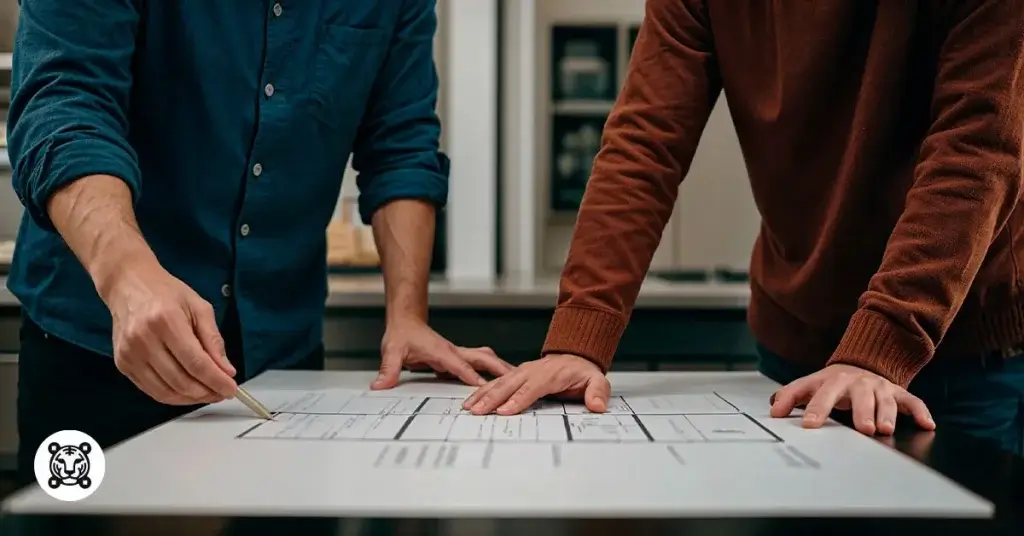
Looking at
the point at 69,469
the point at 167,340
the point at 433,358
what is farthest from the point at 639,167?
the point at 69,469

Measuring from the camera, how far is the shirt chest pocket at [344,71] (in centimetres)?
98

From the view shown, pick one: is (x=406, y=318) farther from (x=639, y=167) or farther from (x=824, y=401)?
(x=824, y=401)

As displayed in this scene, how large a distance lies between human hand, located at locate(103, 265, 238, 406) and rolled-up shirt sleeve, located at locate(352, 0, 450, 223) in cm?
46

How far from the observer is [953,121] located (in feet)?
2.49

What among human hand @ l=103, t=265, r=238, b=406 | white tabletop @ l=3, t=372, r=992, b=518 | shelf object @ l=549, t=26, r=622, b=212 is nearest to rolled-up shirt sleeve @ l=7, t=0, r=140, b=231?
human hand @ l=103, t=265, r=238, b=406

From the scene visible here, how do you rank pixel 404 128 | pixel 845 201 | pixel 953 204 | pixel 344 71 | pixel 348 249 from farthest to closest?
pixel 348 249 → pixel 404 128 → pixel 344 71 → pixel 845 201 → pixel 953 204

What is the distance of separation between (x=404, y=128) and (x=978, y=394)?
75 cm

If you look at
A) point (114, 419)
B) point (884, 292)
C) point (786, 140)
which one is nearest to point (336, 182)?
point (114, 419)

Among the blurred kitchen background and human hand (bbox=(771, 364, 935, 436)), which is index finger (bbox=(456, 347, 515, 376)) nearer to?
human hand (bbox=(771, 364, 935, 436))

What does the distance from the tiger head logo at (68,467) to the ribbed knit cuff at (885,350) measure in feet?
1.94

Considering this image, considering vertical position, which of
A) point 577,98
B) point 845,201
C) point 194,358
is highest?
point 577,98

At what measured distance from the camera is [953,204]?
2.39ft

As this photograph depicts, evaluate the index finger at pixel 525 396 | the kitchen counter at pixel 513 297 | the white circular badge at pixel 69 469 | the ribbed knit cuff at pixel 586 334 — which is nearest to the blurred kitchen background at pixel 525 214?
the kitchen counter at pixel 513 297

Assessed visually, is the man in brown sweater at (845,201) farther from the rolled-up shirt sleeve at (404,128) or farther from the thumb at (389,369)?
the rolled-up shirt sleeve at (404,128)
